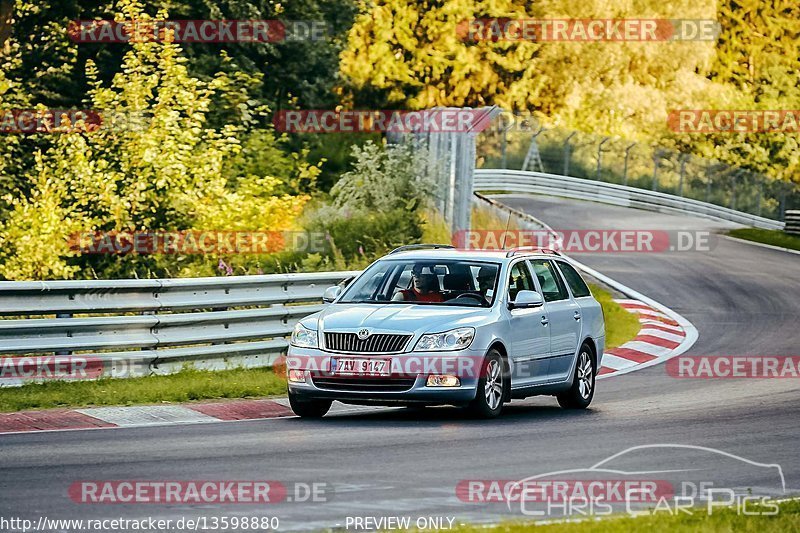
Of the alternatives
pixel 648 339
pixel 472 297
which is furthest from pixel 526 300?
pixel 648 339

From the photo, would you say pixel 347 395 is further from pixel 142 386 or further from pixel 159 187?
pixel 159 187

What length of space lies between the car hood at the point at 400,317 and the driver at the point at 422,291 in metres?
0.37

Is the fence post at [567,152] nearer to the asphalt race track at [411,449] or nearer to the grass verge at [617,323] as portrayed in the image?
the grass verge at [617,323]

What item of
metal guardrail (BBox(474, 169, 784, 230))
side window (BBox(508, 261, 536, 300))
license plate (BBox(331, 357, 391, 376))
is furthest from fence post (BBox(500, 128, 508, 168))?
license plate (BBox(331, 357, 391, 376))

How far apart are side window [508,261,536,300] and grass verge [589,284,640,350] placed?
698 centimetres

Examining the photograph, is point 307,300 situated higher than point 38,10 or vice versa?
point 38,10

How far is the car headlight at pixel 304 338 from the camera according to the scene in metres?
14.4

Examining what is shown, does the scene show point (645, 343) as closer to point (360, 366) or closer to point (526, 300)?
point (526, 300)

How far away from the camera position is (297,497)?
9.77 m

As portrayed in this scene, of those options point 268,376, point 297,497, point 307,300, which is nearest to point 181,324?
point 268,376

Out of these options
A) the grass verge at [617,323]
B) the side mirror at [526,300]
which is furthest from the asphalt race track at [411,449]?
the grass verge at [617,323]

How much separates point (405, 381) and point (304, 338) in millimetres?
1090

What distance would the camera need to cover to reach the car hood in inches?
558

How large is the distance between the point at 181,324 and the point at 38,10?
22.6 meters
